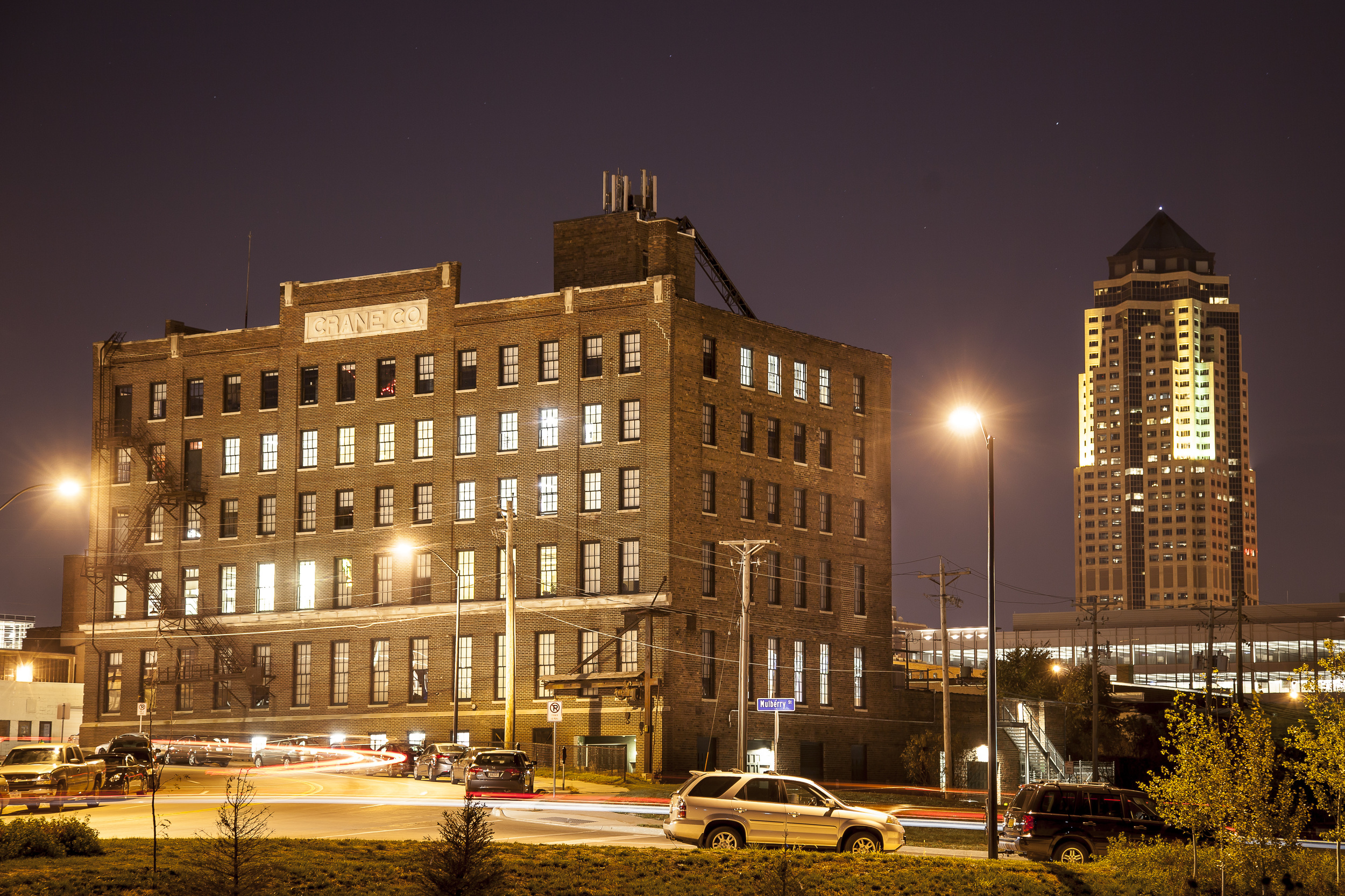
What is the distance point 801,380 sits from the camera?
77188 millimetres

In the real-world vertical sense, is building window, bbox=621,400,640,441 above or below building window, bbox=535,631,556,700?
above

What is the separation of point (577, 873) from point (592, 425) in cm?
4718

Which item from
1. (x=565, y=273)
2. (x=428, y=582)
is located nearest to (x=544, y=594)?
(x=428, y=582)

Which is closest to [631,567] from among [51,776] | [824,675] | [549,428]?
[549,428]

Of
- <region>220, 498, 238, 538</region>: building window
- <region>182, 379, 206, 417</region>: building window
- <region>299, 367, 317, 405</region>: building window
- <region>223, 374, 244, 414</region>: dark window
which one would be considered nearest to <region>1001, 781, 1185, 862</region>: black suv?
<region>299, 367, 317, 405</region>: building window

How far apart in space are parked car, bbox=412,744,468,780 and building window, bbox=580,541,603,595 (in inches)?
543

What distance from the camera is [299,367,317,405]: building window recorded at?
7894cm

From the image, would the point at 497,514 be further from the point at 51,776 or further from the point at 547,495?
the point at 51,776

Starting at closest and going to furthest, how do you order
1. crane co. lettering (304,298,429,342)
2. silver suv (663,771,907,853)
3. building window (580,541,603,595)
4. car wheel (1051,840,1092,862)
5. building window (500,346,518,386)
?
silver suv (663,771,907,853)
car wheel (1051,840,1092,862)
building window (580,541,603,595)
building window (500,346,518,386)
crane co. lettering (304,298,429,342)

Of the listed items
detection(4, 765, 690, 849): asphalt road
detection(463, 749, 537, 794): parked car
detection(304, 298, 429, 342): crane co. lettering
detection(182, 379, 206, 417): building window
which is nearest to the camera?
detection(4, 765, 690, 849): asphalt road

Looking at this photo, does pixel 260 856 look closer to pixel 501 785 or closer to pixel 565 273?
pixel 501 785

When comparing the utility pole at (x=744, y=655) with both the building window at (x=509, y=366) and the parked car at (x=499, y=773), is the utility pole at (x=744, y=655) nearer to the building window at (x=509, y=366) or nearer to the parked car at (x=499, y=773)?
the parked car at (x=499, y=773)

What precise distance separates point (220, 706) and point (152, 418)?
53.1 feet

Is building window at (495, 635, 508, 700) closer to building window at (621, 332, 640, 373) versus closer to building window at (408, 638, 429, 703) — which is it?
building window at (408, 638, 429, 703)
